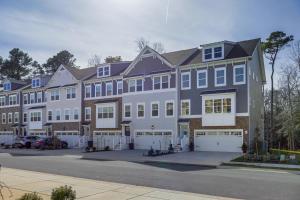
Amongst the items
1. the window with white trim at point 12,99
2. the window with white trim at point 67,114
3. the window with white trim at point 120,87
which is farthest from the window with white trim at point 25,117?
the window with white trim at point 120,87

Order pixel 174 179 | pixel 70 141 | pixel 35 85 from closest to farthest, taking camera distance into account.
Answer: pixel 174 179, pixel 70 141, pixel 35 85

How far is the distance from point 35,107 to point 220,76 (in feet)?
103

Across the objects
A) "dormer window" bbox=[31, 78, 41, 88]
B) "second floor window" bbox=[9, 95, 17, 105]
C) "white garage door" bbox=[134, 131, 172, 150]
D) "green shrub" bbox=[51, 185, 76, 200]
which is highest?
"dormer window" bbox=[31, 78, 41, 88]

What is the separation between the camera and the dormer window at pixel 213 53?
34341 mm

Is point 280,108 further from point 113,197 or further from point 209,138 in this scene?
point 113,197

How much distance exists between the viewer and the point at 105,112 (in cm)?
4350

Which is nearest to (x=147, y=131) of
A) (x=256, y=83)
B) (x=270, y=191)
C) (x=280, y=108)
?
(x=256, y=83)

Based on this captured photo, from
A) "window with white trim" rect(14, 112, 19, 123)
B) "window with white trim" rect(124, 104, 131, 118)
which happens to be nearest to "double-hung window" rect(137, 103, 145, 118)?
"window with white trim" rect(124, 104, 131, 118)

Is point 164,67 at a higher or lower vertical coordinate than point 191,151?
higher

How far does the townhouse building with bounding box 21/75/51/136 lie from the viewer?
52.0m

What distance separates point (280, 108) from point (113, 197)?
141 feet

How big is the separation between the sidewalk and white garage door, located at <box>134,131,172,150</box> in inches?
891

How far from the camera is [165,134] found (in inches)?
1464

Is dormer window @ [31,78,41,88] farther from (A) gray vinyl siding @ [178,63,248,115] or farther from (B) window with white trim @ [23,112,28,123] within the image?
(A) gray vinyl siding @ [178,63,248,115]
